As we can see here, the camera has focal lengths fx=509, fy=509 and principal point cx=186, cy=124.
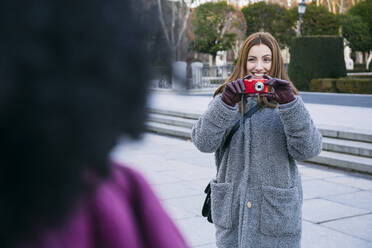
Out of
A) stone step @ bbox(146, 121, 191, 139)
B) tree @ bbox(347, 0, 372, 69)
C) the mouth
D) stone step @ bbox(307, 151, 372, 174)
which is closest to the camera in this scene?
the mouth

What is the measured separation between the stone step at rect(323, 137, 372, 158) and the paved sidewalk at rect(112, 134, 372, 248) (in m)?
0.43

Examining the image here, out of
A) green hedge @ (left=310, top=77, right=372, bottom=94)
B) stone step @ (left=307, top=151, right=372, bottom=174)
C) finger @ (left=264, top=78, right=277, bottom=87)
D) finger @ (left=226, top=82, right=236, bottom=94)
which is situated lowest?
stone step @ (left=307, top=151, right=372, bottom=174)

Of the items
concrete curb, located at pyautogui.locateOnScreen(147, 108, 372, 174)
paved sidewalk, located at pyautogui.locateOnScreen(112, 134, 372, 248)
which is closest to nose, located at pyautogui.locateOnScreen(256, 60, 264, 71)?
paved sidewalk, located at pyautogui.locateOnScreen(112, 134, 372, 248)

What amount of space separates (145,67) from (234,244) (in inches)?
80.6

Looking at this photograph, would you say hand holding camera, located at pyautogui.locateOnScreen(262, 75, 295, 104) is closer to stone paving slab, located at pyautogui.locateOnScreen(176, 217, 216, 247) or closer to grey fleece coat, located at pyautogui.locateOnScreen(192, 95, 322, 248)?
grey fleece coat, located at pyautogui.locateOnScreen(192, 95, 322, 248)

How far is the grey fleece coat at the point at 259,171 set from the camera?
2.30 m

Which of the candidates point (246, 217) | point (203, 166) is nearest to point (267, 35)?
point (246, 217)

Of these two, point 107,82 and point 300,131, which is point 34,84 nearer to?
point 107,82

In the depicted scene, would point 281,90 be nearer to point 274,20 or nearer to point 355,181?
point 355,181

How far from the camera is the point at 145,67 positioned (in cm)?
46

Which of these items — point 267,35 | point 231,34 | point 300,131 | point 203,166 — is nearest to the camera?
point 300,131

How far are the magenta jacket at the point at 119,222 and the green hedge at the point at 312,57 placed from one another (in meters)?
20.8

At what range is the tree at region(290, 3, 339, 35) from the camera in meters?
39.1

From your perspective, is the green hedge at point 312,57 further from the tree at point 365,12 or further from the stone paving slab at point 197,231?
the tree at point 365,12
